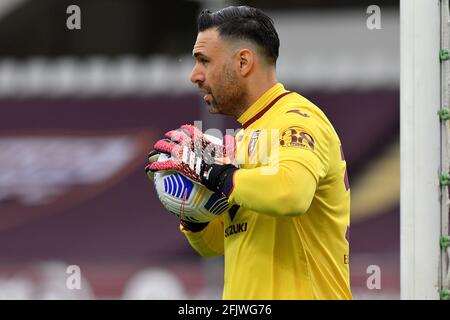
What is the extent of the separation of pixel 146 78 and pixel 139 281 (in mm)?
1660

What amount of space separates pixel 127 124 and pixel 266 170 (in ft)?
15.5

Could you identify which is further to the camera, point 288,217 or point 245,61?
point 245,61

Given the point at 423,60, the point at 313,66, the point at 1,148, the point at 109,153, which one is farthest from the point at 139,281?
the point at 423,60

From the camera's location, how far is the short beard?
3.82m

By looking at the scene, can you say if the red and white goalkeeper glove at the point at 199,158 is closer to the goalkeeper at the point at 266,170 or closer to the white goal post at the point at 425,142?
the goalkeeper at the point at 266,170

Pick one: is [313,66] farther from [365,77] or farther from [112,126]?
[112,126]

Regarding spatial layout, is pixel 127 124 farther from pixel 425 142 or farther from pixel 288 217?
pixel 288 217

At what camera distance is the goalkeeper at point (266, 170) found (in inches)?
134

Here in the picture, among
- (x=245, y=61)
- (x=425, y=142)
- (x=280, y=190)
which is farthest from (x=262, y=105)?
(x=425, y=142)

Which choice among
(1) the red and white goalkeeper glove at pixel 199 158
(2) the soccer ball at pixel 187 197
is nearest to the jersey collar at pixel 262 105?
(1) the red and white goalkeeper glove at pixel 199 158

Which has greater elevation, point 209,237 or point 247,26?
point 247,26

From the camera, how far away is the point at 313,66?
7.84 metres

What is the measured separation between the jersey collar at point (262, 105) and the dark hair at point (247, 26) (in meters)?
0.13

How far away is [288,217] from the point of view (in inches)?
137
